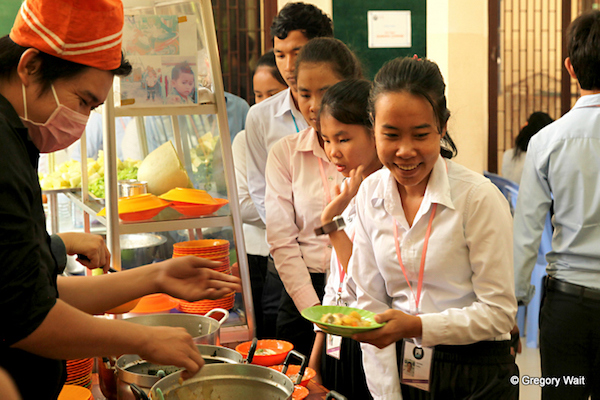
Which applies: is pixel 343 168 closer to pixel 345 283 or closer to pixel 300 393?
pixel 345 283

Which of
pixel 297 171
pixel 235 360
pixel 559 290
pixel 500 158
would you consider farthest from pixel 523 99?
pixel 235 360

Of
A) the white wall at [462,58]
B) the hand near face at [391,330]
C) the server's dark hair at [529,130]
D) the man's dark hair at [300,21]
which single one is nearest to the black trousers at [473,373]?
the hand near face at [391,330]

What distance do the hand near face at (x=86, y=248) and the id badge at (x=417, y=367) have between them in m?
0.91

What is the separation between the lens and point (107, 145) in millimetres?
2025

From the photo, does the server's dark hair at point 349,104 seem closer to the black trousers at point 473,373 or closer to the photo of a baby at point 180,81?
the photo of a baby at point 180,81

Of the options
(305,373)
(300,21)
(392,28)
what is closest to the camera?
(305,373)

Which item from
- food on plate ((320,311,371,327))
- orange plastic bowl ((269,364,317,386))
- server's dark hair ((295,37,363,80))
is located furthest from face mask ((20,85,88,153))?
server's dark hair ((295,37,363,80))

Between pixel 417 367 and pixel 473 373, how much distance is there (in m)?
0.15

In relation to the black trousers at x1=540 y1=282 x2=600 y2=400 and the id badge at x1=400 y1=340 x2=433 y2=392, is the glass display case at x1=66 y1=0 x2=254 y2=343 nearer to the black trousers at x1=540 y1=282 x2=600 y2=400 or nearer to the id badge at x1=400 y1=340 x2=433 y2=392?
the id badge at x1=400 y1=340 x2=433 y2=392

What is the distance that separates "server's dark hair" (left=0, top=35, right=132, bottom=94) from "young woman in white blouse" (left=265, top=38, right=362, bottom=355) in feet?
3.83

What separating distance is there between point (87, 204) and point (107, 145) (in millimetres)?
782

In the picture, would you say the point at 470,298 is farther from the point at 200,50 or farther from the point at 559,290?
the point at 200,50

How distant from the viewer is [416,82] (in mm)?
1560

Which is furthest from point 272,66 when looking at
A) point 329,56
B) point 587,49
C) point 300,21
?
point 587,49
